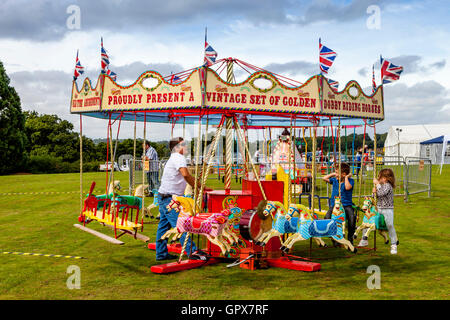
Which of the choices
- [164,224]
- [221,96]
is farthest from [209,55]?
[164,224]

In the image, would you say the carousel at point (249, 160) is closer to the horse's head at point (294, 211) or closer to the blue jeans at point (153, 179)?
the horse's head at point (294, 211)

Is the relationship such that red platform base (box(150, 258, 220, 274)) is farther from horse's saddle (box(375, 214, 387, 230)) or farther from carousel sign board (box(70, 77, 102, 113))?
horse's saddle (box(375, 214, 387, 230))

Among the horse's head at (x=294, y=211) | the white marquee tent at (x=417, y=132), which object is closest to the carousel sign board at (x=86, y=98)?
the horse's head at (x=294, y=211)

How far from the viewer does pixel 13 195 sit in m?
18.4

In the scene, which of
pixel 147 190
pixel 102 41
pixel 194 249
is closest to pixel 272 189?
pixel 194 249

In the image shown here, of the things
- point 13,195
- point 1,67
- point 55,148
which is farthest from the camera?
point 55,148

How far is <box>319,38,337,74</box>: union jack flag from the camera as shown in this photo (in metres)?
6.89

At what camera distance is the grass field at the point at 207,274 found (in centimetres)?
553

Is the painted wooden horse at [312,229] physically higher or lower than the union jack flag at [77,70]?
lower

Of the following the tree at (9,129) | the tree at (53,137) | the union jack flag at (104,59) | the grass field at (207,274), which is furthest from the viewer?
the tree at (53,137)

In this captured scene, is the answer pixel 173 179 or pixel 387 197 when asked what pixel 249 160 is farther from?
pixel 387 197

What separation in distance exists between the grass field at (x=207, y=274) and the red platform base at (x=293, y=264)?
0.12 meters
